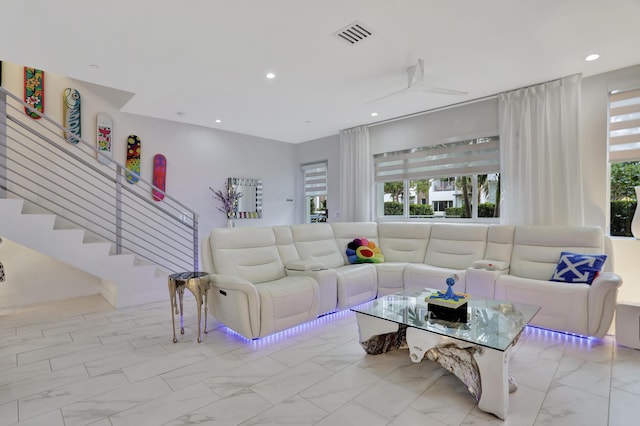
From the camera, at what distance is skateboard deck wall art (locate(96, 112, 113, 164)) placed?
443 cm

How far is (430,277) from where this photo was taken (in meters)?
3.69

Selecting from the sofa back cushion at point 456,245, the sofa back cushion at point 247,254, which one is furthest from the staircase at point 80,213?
the sofa back cushion at point 456,245

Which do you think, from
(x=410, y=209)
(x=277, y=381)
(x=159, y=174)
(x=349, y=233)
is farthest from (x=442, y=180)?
(x=159, y=174)

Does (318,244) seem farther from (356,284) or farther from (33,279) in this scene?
(33,279)

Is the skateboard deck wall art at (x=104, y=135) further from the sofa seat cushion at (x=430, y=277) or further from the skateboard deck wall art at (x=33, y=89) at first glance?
the sofa seat cushion at (x=430, y=277)

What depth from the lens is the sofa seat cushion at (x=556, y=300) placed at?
277 cm

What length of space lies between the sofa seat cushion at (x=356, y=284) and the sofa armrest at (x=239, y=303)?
1140 mm

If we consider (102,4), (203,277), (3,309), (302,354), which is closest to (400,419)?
(302,354)

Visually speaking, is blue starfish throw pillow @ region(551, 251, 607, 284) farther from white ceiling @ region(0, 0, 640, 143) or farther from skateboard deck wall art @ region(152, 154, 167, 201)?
skateboard deck wall art @ region(152, 154, 167, 201)

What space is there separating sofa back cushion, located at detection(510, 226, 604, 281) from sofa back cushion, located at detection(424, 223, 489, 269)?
0.38 meters

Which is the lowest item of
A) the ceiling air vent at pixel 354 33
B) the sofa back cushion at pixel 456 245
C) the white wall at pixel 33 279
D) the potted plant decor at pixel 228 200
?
the white wall at pixel 33 279

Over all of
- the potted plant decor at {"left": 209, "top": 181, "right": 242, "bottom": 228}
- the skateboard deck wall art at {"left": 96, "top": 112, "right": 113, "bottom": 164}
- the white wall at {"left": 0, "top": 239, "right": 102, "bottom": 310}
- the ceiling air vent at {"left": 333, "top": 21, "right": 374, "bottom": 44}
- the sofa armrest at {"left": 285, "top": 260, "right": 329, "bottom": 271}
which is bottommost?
the white wall at {"left": 0, "top": 239, "right": 102, "bottom": 310}

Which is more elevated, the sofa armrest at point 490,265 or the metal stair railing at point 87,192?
the metal stair railing at point 87,192

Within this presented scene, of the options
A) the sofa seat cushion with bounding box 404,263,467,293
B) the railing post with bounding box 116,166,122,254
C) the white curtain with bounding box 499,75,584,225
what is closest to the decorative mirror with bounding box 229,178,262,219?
the railing post with bounding box 116,166,122,254
